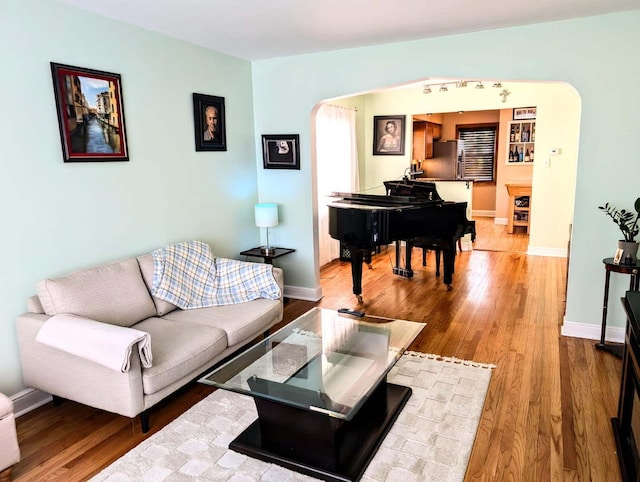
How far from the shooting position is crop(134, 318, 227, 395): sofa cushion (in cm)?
254

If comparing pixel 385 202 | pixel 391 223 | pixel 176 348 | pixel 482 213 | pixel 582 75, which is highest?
pixel 582 75

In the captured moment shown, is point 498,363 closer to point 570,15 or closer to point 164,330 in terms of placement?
point 164,330

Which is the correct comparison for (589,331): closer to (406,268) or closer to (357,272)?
(357,272)

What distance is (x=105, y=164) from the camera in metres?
3.25

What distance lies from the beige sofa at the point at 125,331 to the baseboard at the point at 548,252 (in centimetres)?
472

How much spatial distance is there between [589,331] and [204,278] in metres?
3.13

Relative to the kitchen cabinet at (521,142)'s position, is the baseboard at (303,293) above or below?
below

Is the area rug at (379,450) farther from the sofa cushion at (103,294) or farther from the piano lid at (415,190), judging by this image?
the piano lid at (415,190)

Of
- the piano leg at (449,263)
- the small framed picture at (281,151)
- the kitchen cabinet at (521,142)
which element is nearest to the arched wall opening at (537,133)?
the small framed picture at (281,151)

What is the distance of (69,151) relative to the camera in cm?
299

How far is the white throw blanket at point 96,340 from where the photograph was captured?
2332 mm

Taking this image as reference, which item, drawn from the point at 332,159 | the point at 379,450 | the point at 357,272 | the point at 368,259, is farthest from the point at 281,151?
the point at 379,450

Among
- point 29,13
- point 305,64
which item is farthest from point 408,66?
point 29,13

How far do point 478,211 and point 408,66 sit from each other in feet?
22.5
